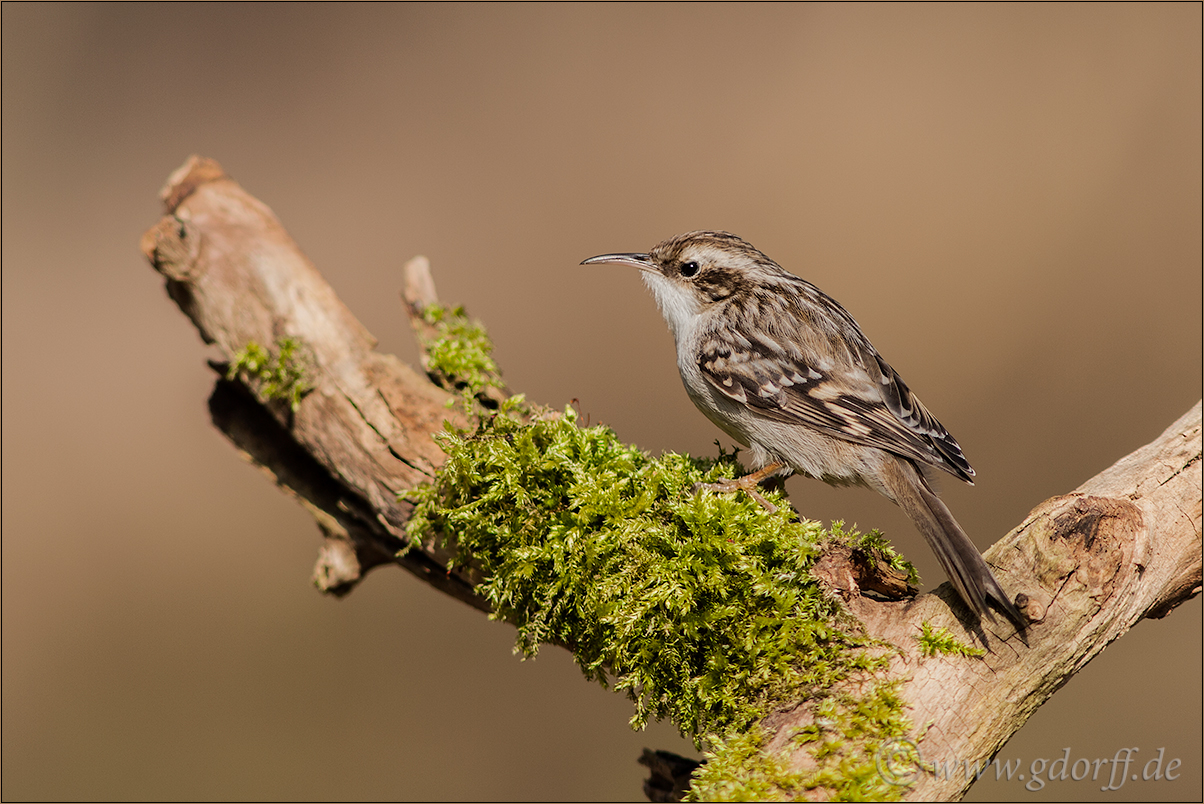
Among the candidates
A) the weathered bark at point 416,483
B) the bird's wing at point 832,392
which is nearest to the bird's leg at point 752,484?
the bird's wing at point 832,392

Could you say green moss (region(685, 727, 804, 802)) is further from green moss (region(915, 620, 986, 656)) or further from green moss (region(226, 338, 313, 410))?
green moss (region(226, 338, 313, 410))

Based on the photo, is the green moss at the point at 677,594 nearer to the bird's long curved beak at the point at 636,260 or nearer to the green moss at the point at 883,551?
the green moss at the point at 883,551

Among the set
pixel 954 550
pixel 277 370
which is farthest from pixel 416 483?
pixel 954 550

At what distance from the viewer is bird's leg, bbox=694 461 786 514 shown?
351cm

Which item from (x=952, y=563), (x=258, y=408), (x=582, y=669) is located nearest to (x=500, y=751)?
(x=258, y=408)

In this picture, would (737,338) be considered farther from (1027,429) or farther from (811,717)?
(1027,429)

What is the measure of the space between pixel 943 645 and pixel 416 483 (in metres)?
2.66

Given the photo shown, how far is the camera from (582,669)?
11.7 ft

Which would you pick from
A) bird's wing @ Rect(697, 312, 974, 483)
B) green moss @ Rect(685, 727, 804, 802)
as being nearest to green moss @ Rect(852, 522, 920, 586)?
bird's wing @ Rect(697, 312, 974, 483)

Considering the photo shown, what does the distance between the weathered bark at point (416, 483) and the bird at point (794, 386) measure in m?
0.43

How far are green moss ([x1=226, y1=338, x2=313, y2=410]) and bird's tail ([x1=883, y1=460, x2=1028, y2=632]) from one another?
11.1 feet

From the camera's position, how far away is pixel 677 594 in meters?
3.09

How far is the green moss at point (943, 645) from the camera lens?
2.83m

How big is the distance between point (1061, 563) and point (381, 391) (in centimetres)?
351
